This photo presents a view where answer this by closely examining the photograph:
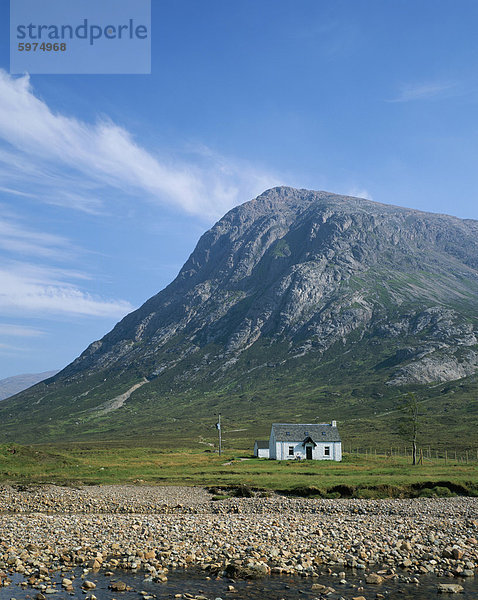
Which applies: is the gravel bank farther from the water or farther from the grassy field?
the grassy field

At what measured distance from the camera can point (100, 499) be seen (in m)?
45.6

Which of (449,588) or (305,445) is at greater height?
(449,588)

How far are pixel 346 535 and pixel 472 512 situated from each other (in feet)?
52.7

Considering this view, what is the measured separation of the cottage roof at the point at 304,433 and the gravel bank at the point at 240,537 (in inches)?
2388

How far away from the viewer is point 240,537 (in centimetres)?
2841

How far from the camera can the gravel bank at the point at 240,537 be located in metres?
23.4

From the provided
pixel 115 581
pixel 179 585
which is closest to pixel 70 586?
pixel 115 581

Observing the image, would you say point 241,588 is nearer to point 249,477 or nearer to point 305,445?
point 249,477

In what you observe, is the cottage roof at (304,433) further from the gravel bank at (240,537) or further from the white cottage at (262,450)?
the gravel bank at (240,537)

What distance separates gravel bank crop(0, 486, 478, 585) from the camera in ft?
76.6

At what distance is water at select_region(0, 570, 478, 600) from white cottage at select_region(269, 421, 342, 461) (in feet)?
→ 275

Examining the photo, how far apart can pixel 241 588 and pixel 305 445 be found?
87.5 metres

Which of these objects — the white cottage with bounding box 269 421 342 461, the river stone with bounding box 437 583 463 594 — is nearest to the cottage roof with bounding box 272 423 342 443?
the white cottage with bounding box 269 421 342 461

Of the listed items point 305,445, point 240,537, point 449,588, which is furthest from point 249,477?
point 449,588
